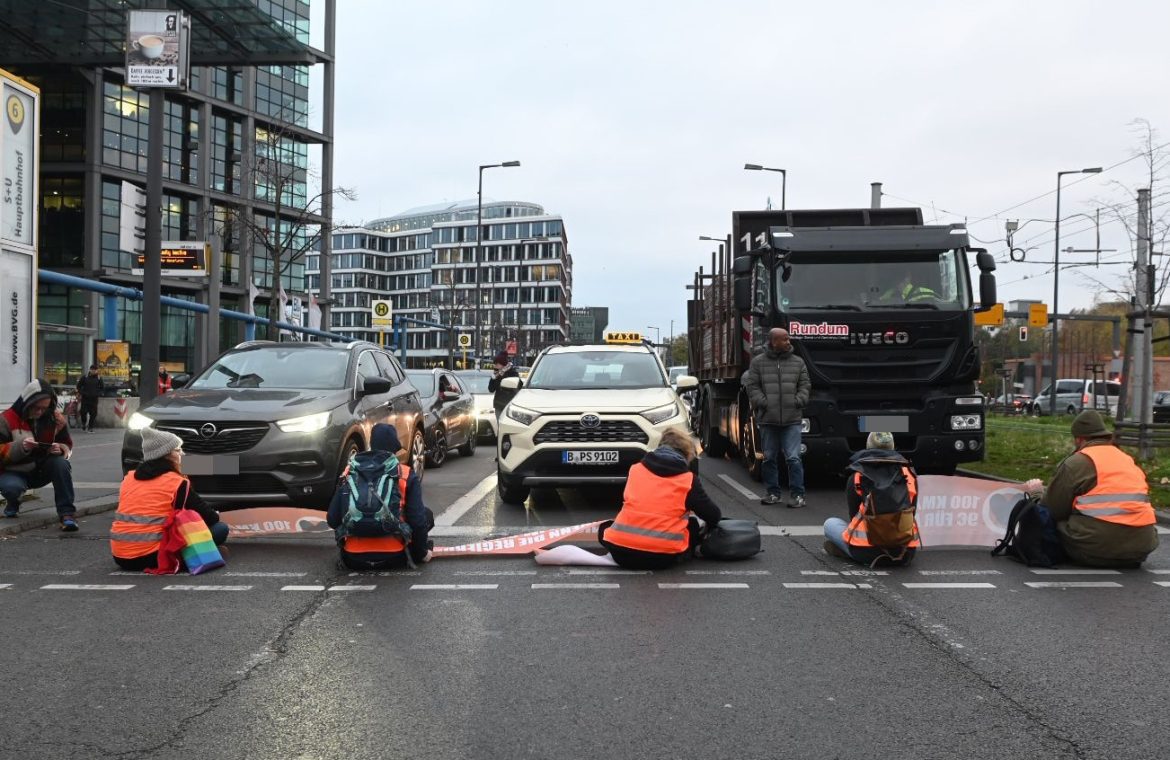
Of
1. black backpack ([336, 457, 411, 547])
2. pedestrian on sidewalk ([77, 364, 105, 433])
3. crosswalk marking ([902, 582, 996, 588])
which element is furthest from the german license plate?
pedestrian on sidewalk ([77, 364, 105, 433])

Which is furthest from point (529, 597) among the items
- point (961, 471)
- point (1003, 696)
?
point (961, 471)

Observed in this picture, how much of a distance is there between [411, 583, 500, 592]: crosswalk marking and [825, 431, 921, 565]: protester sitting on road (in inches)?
104

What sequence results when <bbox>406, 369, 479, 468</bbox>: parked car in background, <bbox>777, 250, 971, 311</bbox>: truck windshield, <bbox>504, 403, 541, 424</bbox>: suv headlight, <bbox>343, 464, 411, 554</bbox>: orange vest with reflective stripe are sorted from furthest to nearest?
<bbox>406, 369, 479, 468</bbox>: parked car in background < <bbox>777, 250, 971, 311</bbox>: truck windshield < <bbox>504, 403, 541, 424</bbox>: suv headlight < <bbox>343, 464, 411, 554</bbox>: orange vest with reflective stripe

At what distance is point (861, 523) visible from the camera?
23.7 ft

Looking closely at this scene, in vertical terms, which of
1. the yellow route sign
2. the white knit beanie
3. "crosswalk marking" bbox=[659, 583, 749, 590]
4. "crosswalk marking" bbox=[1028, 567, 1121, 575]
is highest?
the yellow route sign

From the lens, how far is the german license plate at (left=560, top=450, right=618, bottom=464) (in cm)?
966

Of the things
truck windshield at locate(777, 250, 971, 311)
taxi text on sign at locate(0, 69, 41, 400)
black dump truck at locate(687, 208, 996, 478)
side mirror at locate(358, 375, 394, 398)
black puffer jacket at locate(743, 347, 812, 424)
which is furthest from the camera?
taxi text on sign at locate(0, 69, 41, 400)

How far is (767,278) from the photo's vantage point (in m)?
12.1

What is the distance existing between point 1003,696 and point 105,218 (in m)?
47.9

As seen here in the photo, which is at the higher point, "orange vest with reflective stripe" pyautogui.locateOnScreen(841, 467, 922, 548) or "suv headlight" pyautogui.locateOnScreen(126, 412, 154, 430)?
"suv headlight" pyautogui.locateOnScreen(126, 412, 154, 430)

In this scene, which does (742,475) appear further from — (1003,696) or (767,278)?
(1003,696)

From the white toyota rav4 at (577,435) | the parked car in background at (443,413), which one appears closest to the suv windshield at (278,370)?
the white toyota rav4 at (577,435)

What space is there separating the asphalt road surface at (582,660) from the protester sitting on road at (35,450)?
48.7 inches

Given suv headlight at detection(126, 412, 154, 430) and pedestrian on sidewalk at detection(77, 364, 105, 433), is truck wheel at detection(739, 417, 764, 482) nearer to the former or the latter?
suv headlight at detection(126, 412, 154, 430)
